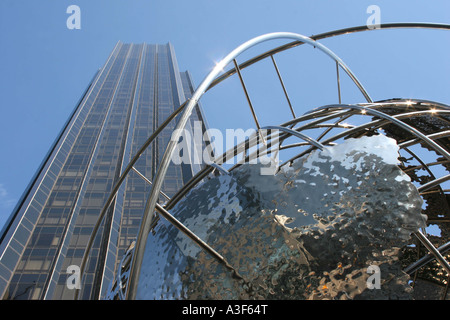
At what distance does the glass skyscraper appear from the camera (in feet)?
94.1

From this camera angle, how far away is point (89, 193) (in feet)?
130

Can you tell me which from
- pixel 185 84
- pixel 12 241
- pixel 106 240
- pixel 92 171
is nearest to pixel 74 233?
Answer: pixel 106 240

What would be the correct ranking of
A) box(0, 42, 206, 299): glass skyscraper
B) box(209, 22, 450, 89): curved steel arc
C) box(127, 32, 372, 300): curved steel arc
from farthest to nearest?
1. box(0, 42, 206, 299): glass skyscraper
2. box(209, 22, 450, 89): curved steel arc
3. box(127, 32, 372, 300): curved steel arc

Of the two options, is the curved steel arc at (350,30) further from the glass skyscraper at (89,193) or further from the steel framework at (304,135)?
the glass skyscraper at (89,193)

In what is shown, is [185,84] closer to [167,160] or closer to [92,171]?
[92,171]

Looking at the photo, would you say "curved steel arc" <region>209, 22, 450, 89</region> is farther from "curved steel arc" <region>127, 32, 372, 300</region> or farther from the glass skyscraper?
the glass skyscraper

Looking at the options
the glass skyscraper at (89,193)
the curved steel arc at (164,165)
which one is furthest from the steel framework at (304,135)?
the glass skyscraper at (89,193)

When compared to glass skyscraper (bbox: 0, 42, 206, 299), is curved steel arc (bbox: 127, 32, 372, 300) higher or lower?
lower

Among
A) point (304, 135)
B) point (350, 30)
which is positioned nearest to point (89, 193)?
point (350, 30)

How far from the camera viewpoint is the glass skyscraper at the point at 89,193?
28.7m

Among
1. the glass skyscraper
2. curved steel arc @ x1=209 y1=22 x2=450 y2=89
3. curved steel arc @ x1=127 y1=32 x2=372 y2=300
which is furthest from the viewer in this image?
the glass skyscraper

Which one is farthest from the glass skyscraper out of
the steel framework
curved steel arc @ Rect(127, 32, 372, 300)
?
curved steel arc @ Rect(127, 32, 372, 300)

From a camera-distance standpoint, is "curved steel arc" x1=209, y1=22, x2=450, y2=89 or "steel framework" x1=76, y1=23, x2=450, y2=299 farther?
"curved steel arc" x1=209, y1=22, x2=450, y2=89

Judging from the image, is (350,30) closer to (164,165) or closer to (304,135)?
(304,135)
